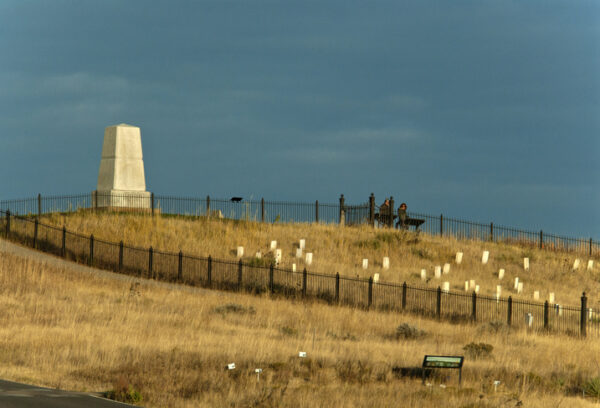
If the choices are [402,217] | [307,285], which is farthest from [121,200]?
[402,217]

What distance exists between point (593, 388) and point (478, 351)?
4.60 metres

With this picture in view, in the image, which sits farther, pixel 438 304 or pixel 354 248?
pixel 354 248

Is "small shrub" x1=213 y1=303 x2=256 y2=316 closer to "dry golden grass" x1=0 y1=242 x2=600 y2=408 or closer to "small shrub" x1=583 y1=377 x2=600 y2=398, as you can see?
"dry golden grass" x1=0 y1=242 x2=600 y2=408

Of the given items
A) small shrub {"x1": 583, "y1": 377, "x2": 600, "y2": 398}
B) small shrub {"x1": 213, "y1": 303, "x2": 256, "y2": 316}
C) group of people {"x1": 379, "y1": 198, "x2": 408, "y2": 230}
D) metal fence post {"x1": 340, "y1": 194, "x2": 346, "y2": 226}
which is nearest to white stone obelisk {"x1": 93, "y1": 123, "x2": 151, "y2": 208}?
metal fence post {"x1": 340, "y1": 194, "x2": 346, "y2": 226}

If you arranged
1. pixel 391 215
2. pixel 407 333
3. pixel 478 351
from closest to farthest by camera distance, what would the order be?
1. pixel 478 351
2. pixel 407 333
3. pixel 391 215

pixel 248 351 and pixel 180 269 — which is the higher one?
pixel 180 269

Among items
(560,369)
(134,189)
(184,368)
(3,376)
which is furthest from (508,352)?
(134,189)

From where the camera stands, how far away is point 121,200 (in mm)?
43562

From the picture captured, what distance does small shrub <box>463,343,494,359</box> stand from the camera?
2197 cm

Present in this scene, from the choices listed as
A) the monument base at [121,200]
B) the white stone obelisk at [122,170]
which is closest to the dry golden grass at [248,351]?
the monument base at [121,200]

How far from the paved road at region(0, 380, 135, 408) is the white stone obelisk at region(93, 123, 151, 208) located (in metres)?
28.5

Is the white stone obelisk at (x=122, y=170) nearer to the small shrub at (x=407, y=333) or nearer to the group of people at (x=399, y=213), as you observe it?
the group of people at (x=399, y=213)

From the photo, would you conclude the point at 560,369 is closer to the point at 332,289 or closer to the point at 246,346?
the point at 246,346

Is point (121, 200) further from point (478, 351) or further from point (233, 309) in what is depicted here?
point (478, 351)
